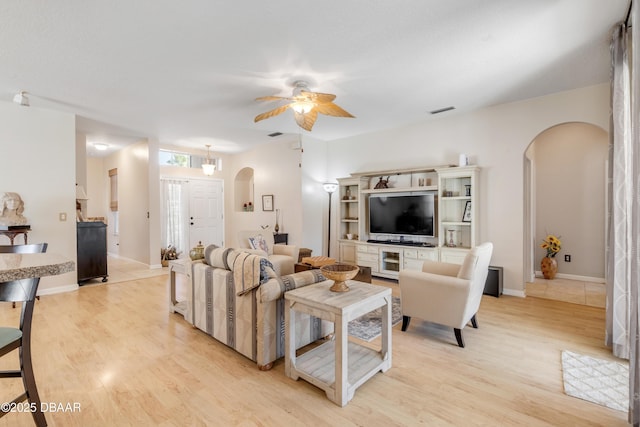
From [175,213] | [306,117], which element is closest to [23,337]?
[306,117]

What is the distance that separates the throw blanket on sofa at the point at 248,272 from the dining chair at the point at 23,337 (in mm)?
1221

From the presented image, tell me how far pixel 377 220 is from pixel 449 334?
278cm

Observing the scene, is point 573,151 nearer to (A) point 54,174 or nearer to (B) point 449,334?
(B) point 449,334

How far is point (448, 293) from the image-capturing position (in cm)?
275

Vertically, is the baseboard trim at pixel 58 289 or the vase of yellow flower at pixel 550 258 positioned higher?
the vase of yellow flower at pixel 550 258

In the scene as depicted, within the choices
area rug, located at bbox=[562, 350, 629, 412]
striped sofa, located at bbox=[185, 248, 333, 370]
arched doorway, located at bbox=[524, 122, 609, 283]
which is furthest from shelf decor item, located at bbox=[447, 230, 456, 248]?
striped sofa, located at bbox=[185, 248, 333, 370]

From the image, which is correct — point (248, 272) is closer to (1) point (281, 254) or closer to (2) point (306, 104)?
(2) point (306, 104)

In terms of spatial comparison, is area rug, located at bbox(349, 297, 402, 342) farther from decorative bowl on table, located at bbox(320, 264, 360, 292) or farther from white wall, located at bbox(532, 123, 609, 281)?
white wall, located at bbox(532, 123, 609, 281)

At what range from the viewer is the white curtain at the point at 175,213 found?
723cm

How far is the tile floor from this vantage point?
4039 mm

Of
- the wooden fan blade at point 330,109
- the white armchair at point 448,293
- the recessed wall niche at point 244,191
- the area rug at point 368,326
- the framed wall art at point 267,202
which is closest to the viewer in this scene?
the white armchair at point 448,293

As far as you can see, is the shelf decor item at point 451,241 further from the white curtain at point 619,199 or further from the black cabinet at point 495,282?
the white curtain at point 619,199

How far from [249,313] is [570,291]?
15.5 feet

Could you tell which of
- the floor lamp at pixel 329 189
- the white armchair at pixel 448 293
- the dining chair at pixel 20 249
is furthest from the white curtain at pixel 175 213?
the white armchair at pixel 448 293
